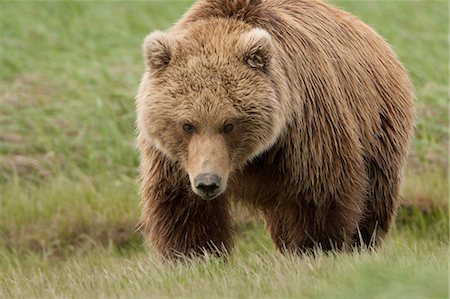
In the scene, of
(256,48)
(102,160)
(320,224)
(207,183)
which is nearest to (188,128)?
(207,183)

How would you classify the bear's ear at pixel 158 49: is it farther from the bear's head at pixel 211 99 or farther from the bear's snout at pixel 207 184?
the bear's snout at pixel 207 184

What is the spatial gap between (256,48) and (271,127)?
43cm

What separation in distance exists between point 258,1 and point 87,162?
4.37m

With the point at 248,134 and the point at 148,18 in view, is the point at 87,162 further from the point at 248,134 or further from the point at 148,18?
the point at 248,134

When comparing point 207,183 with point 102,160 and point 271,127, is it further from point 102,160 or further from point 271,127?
point 102,160

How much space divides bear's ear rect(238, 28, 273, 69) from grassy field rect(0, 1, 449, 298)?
1.05m

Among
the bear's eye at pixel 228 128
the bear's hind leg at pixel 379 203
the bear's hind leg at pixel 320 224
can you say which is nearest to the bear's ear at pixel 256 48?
the bear's eye at pixel 228 128

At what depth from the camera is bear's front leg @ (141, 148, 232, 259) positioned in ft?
21.6

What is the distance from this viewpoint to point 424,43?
1238cm

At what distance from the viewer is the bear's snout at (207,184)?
19.0ft

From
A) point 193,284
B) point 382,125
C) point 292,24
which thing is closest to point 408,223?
point 382,125

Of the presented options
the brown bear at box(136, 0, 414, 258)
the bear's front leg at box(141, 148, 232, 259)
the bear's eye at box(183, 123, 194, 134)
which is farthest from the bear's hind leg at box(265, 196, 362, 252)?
the bear's eye at box(183, 123, 194, 134)

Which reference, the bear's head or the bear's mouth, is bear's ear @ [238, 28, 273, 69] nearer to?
the bear's head

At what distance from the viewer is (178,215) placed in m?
6.66
